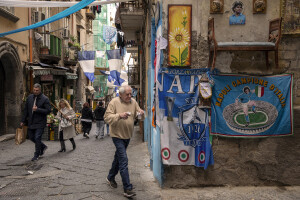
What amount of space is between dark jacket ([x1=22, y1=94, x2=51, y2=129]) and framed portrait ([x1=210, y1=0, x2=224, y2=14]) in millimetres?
4480

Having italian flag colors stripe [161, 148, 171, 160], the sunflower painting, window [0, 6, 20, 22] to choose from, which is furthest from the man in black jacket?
window [0, 6, 20, 22]

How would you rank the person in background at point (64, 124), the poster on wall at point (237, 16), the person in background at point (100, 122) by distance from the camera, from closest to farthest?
the poster on wall at point (237, 16) → the person in background at point (64, 124) → the person in background at point (100, 122)

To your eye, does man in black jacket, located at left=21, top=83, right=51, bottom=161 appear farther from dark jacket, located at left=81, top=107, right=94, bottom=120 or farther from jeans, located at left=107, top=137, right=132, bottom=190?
dark jacket, located at left=81, top=107, right=94, bottom=120

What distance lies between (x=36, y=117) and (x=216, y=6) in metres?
4.79

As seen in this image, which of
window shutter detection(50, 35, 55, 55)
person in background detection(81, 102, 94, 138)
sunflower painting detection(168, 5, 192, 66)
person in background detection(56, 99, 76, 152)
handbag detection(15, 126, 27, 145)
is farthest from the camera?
window shutter detection(50, 35, 55, 55)

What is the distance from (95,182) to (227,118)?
8.73ft

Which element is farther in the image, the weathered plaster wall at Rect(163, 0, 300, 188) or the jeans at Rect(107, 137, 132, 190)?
the weathered plaster wall at Rect(163, 0, 300, 188)

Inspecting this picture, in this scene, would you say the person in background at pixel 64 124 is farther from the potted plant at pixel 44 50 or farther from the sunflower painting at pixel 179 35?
the potted plant at pixel 44 50

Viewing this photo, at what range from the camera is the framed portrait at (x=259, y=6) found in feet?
17.3

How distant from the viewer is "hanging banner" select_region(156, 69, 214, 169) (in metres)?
5.26

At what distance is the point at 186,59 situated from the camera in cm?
528

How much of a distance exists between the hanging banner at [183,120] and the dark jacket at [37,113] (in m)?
3.42

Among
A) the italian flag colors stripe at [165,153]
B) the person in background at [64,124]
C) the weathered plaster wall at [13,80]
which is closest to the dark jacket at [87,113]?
the weathered plaster wall at [13,80]

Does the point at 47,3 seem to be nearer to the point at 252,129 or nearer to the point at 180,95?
the point at 180,95
